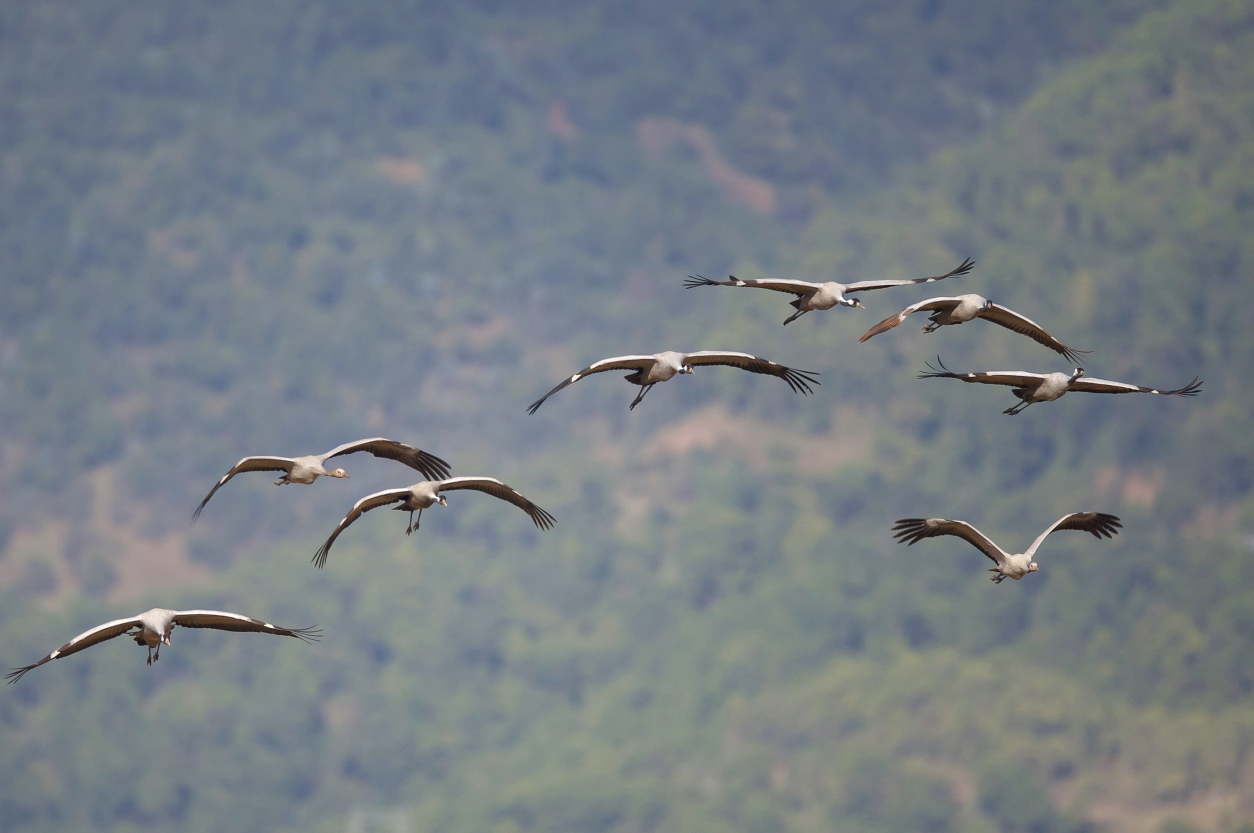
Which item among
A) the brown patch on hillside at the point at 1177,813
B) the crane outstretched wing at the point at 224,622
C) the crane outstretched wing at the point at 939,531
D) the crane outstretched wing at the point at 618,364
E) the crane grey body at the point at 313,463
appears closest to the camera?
the crane outstretched wing at the point at 939,531

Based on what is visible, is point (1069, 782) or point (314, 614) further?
point (314, 614)

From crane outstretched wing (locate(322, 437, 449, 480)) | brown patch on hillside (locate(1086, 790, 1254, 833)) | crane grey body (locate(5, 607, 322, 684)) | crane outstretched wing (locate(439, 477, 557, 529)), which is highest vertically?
brown patch on hillside (locate(1086, 790, 1254, 833))

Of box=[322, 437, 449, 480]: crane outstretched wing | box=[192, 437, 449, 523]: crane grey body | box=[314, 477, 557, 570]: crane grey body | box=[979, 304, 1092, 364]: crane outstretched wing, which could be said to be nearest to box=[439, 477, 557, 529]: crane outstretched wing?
box=[314, 477, 557, 570]: crane grey body

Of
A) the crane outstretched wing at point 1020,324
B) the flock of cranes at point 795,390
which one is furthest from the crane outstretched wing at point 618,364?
the crane outstretched wing at point 1020,324

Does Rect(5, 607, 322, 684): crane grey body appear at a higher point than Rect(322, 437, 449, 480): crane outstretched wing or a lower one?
lower

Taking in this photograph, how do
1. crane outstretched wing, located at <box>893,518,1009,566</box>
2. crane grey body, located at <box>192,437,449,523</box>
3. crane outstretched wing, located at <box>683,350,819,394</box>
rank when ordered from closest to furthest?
crane outstretched wing, located at <box>893,518,1009,566</box> < crane grey body, located at <box>192,437,449,523</box> < crane outstretched wing, located at <box>683,350,819,394</box>

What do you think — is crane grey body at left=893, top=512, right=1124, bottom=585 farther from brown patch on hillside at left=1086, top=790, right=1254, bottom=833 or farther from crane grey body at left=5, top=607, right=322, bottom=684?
brown patch on hillside at left=1086, top=790, right=1254, bottom=833

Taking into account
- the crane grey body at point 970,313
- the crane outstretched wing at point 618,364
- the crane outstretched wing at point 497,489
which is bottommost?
the crane outstretched wing at point 497,489

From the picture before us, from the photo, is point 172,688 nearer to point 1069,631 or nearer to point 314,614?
point 314,614

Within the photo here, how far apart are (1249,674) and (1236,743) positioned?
15.1 m

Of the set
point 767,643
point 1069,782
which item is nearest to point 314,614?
point 767,643

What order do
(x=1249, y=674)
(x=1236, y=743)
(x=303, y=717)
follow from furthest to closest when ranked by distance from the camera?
(x=303, y=717) → (x=1249, y=674) → (x=1236, y=743)

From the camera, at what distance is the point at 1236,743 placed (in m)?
165

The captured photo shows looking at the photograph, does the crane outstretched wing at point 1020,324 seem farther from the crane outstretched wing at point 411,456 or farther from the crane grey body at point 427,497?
the crane outstretched wing at point 411,456
